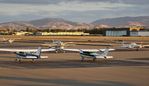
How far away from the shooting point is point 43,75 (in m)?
35.9

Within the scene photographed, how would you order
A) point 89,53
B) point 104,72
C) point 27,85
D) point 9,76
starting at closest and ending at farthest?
point 27,85
point 9,76
point 104,72
point 89,53

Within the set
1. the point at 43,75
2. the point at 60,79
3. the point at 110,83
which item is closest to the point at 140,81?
the point at 110,83

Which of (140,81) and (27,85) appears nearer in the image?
(27,85)

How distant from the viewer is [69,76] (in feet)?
116

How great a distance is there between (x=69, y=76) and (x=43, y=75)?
2.11m

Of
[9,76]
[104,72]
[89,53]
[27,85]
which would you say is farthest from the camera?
[89,53]

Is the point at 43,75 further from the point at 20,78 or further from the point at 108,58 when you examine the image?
the point at 108,58

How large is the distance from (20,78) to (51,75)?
10.5ft

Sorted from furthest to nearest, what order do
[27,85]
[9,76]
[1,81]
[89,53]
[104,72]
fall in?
[89,53] → [104,72] → [9,76] → [1,81] → [27,85]

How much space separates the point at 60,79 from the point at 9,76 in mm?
4329

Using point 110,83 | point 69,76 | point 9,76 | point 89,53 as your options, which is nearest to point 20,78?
point 9,76

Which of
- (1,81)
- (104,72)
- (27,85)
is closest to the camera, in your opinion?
(27,85)

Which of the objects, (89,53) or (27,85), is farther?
(89,53)

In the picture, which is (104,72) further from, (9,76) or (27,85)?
(27,85)
